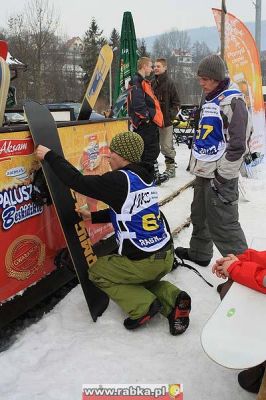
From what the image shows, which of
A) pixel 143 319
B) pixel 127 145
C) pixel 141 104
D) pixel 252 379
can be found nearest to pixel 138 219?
pixel 127 145

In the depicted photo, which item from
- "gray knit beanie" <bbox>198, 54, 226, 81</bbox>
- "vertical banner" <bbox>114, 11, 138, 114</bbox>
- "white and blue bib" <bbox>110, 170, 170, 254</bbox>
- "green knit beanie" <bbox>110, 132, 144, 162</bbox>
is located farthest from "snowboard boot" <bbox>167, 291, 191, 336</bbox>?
"vertical banner" <bbox>114, 11, 138, 114</bbox>

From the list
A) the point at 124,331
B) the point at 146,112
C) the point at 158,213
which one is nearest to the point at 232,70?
the point at 146,112

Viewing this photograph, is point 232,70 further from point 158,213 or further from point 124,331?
point 124,331

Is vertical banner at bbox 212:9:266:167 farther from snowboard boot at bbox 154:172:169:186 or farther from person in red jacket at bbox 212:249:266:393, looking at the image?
person in red jacket at bbox 212:249:266:393

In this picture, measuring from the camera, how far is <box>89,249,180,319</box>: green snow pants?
2.82 meters

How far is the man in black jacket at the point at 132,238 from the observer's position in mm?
2789

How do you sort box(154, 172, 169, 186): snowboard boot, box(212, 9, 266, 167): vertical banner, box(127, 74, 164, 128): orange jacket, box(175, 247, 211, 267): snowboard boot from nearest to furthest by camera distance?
box(175, 247, 211, 267): snowboard boot < box(127, 74, 164, 128): orange jacket < box(154, 172, 169, 186): snowboard boot < box(212, 9, 266, 167): vertical banner

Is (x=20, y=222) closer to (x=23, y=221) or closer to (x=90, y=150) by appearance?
(x=23, y=221)

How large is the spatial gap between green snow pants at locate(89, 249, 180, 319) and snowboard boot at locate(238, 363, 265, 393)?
0.70 meters

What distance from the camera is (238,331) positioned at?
75.9 inches

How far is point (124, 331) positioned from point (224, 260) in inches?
38.7

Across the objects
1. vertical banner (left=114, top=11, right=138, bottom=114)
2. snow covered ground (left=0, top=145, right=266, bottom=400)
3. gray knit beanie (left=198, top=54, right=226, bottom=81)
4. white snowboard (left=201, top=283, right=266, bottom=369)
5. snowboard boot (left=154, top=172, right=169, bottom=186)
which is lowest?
snow covered ground (left=0, top=145, right=266, bottom=400)

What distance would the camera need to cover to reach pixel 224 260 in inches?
89.3

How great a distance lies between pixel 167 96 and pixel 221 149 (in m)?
4.30
